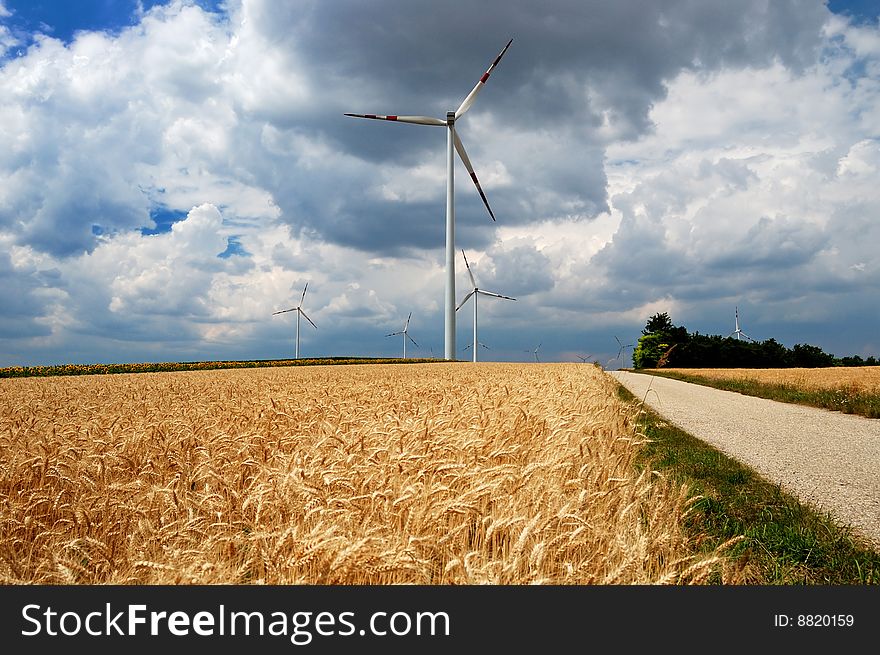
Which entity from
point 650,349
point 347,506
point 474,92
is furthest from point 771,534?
point 650,349

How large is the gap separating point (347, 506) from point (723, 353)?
12146cm

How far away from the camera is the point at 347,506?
492 centimetres

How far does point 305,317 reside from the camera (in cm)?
8462

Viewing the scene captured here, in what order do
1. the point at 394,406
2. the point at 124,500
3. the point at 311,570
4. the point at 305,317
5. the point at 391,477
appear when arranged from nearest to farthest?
the point at 311,570 → the point at 391,477 → the point at 124,500 → the point at 394,406 → the point at 305,317

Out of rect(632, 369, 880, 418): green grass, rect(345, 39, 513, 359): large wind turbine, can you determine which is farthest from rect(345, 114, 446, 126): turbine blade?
rect(632, 369, 880, 418): green grass

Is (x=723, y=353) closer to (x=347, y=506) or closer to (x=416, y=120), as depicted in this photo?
(x=416, y=120)

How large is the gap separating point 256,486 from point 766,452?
11.7 meters

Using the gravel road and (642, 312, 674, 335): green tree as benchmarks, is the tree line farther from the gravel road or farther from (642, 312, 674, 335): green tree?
the gravel road

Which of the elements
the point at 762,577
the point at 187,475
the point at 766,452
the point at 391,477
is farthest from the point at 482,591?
the point at 766,452

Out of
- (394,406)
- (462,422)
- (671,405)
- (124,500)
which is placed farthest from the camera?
(671,405)

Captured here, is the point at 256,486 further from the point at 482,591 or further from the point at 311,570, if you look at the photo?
the point at 482,591

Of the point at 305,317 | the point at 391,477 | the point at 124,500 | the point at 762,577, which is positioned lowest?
the point at 762,577

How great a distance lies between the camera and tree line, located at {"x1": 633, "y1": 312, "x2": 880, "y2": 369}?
115m

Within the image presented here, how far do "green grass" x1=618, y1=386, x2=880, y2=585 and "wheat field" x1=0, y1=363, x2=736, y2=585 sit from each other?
51cm
